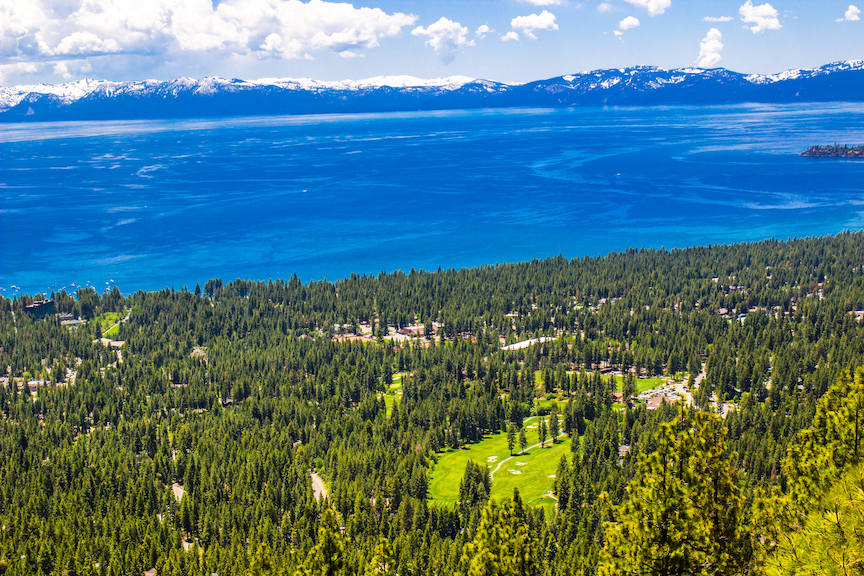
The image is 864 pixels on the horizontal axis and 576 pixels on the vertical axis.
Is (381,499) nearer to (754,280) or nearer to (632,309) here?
(632,309)

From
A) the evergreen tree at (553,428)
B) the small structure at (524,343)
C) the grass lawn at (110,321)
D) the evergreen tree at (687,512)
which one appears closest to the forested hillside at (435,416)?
the evergreen tree at (687,512)

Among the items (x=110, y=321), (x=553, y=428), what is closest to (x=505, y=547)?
(x=553, y=428)

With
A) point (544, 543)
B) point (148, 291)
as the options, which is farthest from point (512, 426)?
point (148, 291)

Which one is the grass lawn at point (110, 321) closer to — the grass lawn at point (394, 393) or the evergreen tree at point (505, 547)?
the grass lawn at point (394, 393)

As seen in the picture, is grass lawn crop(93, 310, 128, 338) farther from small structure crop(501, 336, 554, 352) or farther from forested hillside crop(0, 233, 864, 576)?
small structure crop(501, 336, 554, 352)

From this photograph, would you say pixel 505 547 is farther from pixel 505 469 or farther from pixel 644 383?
pixel 644 383

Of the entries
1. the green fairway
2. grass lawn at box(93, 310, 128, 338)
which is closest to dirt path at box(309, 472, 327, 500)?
the green fairway
